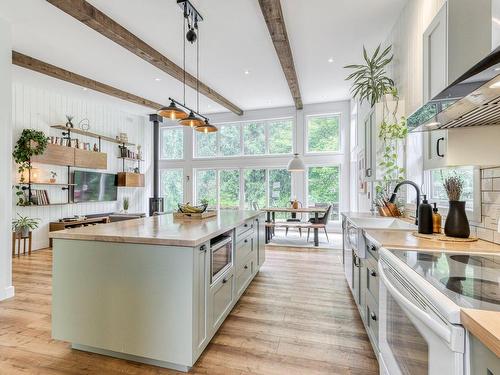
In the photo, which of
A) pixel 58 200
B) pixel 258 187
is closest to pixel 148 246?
pixel 58 200

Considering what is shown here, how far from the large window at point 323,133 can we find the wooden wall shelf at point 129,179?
17.0 ft

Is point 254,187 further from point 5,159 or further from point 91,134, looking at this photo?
point 5,159

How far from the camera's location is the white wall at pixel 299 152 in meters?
7.29

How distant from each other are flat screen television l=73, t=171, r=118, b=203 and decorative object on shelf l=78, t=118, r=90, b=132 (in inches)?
43.2

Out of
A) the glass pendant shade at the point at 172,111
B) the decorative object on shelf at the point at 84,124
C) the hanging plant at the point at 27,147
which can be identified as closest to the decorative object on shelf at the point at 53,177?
the hanging plant at the point at 27,147

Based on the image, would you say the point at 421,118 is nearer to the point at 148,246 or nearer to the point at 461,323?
the point at 461,323

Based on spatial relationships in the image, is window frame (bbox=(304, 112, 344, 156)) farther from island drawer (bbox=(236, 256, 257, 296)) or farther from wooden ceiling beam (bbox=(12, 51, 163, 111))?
island drawer (bbox=(236, 256, 257, 296))

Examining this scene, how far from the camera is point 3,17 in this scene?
3152 millimetres

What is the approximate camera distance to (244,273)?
9.75ft

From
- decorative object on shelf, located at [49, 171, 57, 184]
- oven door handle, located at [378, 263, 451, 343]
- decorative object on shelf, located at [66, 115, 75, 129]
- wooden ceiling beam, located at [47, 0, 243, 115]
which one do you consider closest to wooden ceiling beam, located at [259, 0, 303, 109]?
wooden ceiling beam, located at [47, 0, 243, 115]

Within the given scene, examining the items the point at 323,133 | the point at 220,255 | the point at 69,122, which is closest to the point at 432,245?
the point at 220,255

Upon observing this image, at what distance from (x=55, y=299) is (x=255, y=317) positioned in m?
1.68

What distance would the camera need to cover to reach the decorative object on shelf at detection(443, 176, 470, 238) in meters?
1.65

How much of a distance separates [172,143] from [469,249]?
28.7ft
